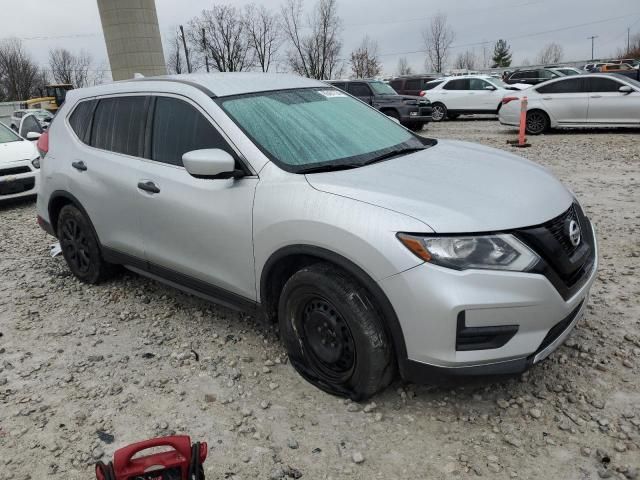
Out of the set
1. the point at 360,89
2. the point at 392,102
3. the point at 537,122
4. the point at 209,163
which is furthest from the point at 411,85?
the point at 209,163

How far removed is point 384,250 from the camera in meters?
2.44

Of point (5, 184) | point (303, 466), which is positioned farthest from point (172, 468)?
point (5, 184)

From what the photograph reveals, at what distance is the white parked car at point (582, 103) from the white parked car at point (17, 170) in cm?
1103

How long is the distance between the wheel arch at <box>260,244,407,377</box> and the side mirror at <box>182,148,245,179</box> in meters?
0.56

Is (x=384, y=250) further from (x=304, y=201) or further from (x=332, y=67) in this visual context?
(x=332, y=67)

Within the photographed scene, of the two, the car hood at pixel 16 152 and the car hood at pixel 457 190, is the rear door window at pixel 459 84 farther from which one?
the car hood at pixel 457 190

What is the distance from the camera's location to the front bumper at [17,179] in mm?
8281

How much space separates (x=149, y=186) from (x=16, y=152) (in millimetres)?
6391

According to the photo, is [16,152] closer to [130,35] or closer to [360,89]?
[360,89]

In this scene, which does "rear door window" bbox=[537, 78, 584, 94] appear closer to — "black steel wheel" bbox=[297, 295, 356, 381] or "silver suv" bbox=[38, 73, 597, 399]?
"silver suv" bbox=[38, 73, 597, 399]

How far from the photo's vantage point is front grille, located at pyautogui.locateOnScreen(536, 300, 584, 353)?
2509mm

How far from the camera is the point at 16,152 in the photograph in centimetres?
861

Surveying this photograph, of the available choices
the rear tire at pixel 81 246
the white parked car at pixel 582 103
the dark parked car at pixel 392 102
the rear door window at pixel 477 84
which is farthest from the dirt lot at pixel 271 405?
A: the rear door window at pixel 477 84

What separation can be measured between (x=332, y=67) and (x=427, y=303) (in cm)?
5045
